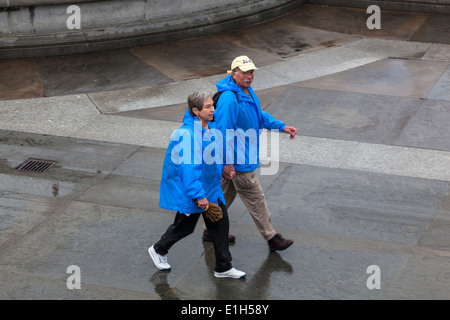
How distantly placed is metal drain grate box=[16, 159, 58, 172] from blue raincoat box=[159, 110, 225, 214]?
2898mm

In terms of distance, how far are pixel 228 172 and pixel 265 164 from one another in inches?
93.5

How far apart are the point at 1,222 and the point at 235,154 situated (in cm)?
258

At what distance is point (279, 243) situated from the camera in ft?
22.0

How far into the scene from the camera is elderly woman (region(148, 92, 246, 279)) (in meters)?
5.82

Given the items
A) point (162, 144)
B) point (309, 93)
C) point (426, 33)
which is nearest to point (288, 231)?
point (162, 144)

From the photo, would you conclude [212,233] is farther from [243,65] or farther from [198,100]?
[243,65]

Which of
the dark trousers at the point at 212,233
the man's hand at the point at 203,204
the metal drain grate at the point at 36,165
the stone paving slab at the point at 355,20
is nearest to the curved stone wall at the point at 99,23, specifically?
the stone paving slab at the point at 355,20

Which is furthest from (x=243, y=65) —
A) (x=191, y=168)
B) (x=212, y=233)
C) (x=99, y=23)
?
(x=99, y=23)

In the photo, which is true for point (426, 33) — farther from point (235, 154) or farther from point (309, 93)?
point (235, 154)

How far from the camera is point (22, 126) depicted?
31.9 feet

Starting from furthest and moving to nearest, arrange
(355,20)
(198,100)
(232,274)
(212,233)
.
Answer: (355,20), (232,274), (212,233), (198,100)

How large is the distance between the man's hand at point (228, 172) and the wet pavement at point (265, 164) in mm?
876
